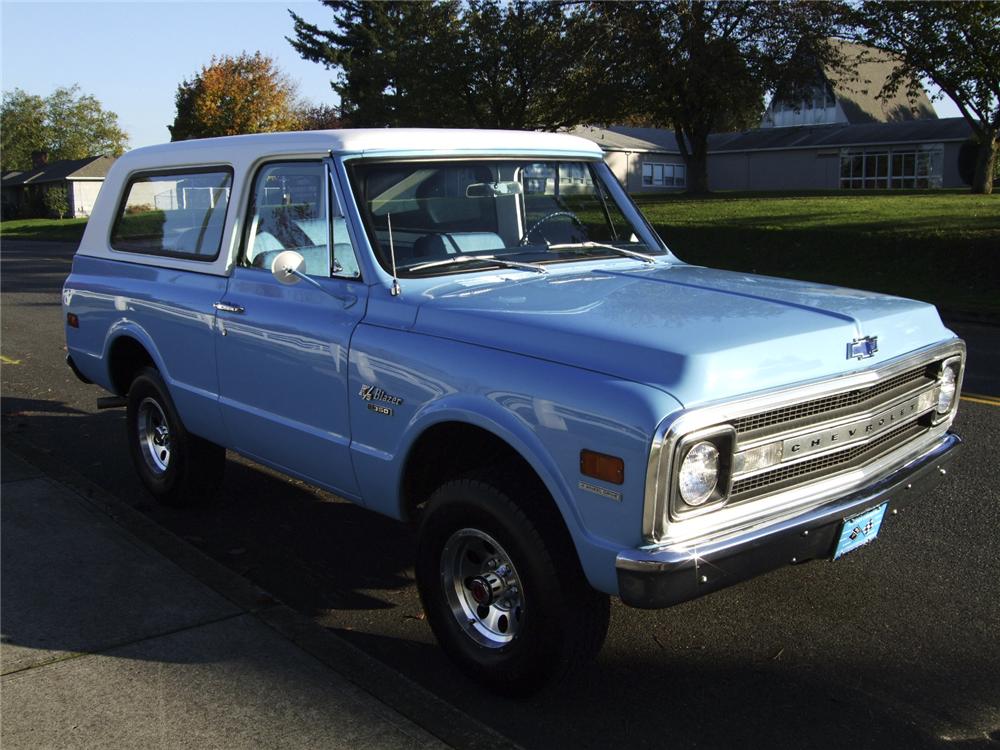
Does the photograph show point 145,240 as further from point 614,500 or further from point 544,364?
point 614,500

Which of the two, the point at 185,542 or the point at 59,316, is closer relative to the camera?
the point at 185,542

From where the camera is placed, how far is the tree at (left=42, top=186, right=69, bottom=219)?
64438 mm

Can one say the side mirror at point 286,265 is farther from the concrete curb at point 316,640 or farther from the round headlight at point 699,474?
the round headlight at point 699,474

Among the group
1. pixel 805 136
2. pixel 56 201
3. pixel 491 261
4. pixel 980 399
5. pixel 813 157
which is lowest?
pixel 980 399

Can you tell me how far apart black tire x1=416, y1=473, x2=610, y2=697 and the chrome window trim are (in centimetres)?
44

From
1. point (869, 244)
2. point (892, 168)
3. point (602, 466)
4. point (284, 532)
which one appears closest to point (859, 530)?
point (602, 466)

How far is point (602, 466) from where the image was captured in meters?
3.16

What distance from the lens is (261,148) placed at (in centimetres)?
494

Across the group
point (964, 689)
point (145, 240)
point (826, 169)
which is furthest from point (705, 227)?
point (826, 169)

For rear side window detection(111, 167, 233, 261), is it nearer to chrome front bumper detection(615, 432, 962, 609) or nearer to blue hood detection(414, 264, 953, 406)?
blue hood detection(414, 264, 953, 406)

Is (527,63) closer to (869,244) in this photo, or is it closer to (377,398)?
(869,244)

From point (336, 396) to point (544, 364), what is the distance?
118 cm

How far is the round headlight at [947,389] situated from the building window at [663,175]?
54.3m

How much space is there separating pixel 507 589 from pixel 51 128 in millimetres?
114800
